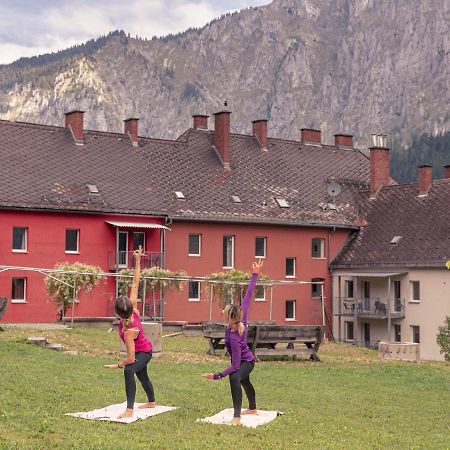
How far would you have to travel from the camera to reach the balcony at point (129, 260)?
44562 mm

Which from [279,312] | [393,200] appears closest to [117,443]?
[279,312]

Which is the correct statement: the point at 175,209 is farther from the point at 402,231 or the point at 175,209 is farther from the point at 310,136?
the point at 310,136

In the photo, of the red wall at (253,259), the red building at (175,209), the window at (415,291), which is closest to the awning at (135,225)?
the red building at (175,209)

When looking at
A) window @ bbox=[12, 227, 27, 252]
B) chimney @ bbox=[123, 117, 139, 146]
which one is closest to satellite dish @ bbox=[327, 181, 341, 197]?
chimney @ bbox=[123, 117, 139, 146]

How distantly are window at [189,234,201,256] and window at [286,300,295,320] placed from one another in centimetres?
599

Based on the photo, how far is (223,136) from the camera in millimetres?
52875

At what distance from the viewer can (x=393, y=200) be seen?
54.0 metres

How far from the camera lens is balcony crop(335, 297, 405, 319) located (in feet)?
162

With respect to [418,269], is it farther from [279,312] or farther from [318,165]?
[318,165]

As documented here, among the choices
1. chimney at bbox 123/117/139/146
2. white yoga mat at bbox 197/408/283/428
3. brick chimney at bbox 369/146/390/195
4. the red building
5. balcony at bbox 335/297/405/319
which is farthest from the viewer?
brick chimney at bbox 369/146/390/195

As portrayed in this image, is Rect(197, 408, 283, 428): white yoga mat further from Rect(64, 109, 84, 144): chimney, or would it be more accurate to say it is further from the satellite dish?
the satellite dish

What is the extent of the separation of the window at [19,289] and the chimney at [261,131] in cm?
1949

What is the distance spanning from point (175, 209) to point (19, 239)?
8.35 meters

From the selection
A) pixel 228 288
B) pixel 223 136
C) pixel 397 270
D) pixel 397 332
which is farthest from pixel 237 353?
pixel 223 136
